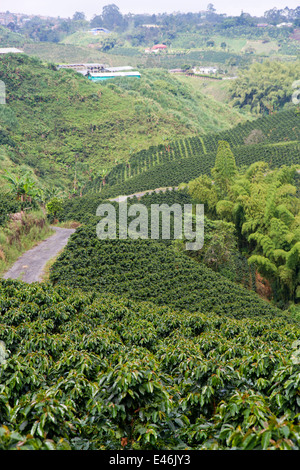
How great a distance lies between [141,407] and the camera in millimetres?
5027

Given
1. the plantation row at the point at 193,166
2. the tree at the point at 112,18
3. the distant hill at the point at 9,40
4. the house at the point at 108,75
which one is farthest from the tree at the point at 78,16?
the plantation row at the point at 193,166

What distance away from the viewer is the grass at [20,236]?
64.4 feet

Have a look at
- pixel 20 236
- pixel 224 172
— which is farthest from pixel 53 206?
pixel 224 172

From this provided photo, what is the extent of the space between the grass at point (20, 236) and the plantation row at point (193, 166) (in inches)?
702

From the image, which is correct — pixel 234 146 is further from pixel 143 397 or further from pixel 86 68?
pixel 86 68

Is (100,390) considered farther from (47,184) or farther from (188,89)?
(188,89)

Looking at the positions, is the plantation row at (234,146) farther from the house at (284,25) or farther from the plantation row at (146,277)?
the house at (284,25)

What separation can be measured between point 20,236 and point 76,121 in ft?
154

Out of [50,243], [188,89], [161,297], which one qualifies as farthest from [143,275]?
[188,89]

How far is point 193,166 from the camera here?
4641cm

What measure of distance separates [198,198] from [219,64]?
111 metres

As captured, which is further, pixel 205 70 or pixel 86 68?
pixel 205 70

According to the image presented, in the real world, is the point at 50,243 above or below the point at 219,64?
below

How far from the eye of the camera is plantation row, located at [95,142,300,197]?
42.9m
